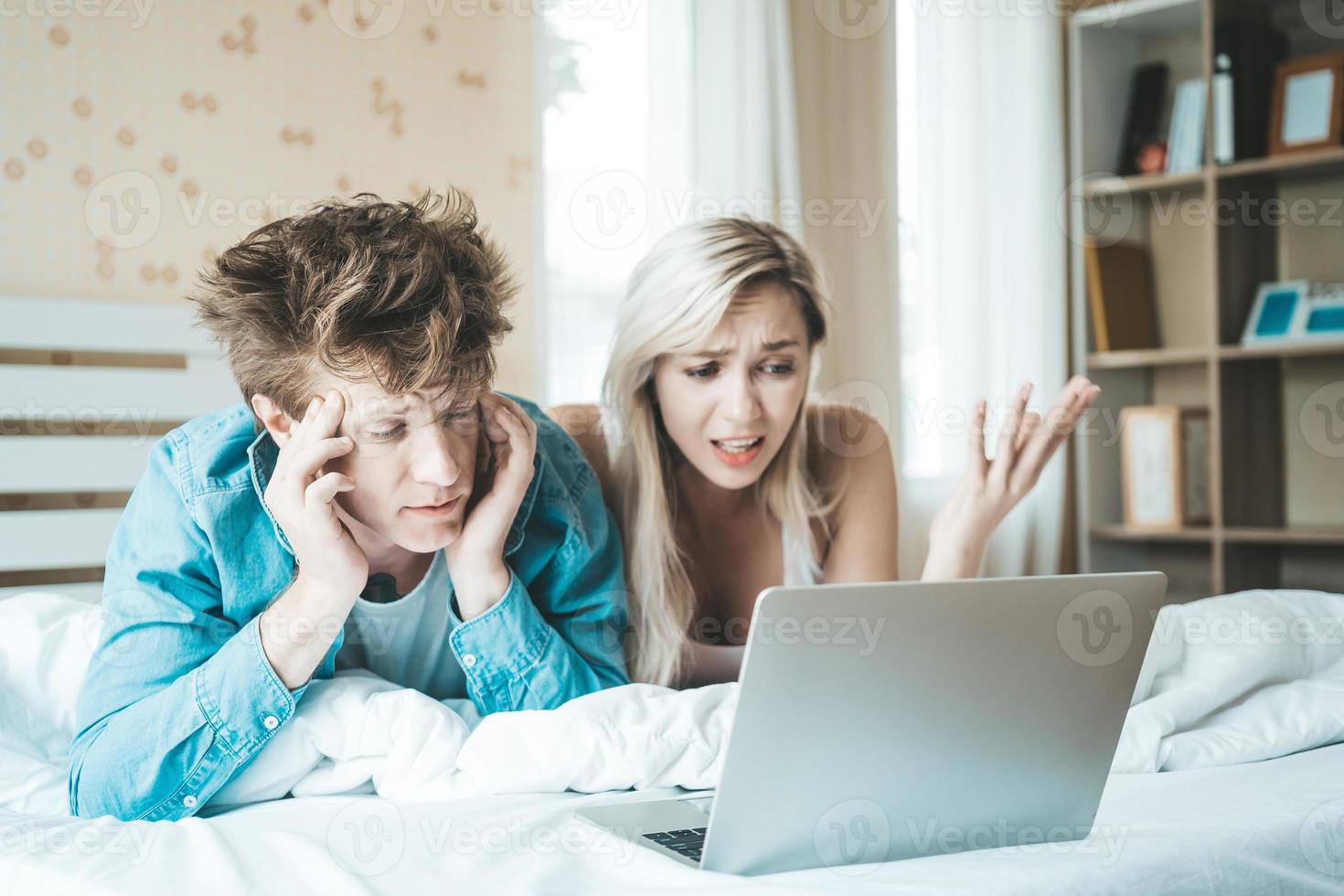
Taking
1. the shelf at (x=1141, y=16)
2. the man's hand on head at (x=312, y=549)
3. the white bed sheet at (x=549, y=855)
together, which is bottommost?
the white bed sheet at (x=549, y=855)

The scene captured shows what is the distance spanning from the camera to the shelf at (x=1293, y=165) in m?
2.94

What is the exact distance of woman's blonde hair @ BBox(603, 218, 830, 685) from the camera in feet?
5.12

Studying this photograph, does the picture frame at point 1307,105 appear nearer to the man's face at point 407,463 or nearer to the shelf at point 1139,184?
the shelf at point 1139,184

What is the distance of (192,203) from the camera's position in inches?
93.7

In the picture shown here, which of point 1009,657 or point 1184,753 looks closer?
point 1009,657

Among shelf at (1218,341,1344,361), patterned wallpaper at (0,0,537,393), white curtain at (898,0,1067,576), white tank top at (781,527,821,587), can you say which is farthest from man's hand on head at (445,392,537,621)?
shelf at (1218,341,1344,361)

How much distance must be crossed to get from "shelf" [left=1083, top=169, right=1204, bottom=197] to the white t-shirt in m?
2.58

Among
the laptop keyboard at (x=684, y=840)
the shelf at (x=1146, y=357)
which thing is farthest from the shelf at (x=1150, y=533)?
the laptop keyboard at (x=684, y=840)

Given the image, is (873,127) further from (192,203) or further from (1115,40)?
(192,203)

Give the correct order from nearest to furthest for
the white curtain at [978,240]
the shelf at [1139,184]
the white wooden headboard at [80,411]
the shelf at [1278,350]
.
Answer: the white wooden headboard at [80,411], the shelf at [1278,350], the shelf at [1139,184], the white curtain at [978,240]

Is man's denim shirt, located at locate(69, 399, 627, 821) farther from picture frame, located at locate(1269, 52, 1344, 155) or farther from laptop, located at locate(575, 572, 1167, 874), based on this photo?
picture frame, located at locate(1269, 52, 1344, 155)

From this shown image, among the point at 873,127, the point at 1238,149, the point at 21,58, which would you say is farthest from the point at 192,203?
the point at 1238,149

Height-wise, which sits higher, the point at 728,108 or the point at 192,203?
the point at 728,108

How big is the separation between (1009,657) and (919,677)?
0.22 feet
